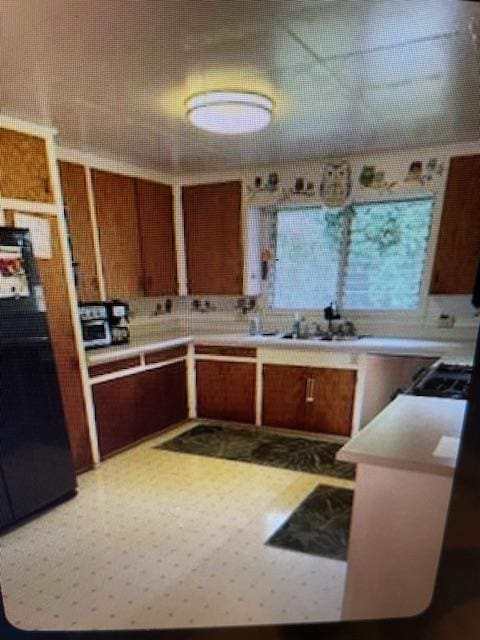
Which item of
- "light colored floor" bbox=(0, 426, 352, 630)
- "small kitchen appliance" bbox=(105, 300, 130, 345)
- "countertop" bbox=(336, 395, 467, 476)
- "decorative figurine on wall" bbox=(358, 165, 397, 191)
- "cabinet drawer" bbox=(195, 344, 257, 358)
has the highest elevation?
"decorative figurine on wall" bbox=(358, 165, 397, 191)

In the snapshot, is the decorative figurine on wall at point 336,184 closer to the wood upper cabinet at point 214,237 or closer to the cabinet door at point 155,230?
the wood upper cabinet at point 214,237

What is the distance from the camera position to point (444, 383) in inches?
36.0

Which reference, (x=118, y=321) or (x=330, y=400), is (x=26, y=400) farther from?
(x=330, y=400)

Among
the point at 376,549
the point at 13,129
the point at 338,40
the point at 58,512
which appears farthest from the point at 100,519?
the point at 338,40

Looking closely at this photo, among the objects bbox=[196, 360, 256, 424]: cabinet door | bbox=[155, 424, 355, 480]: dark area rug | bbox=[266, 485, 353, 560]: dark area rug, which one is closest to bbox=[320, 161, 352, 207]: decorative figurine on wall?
bbox=[266, 485, 353, 560]: dark area rug

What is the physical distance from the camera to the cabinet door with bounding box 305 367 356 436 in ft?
7.09

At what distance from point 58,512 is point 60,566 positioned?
0.47m

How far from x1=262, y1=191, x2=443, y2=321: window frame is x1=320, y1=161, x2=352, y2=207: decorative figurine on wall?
0.01 metres

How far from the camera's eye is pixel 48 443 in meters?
1.54

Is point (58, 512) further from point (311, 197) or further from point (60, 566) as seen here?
point (311, 197)

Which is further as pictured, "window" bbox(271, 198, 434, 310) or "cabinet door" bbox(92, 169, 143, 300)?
"cabinet door" bbox(92, 169, 143, 300)

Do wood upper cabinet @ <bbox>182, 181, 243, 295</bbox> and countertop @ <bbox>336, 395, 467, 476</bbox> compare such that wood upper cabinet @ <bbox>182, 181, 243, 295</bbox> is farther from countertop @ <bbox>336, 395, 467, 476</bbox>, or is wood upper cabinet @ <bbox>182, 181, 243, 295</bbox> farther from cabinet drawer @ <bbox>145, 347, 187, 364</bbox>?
cabinet drawer @ <bbox>145, 347, 187, 364</bbox>

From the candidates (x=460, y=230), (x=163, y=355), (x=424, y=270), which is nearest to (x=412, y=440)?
(x=424, y=270)

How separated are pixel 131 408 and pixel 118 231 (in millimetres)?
1372
